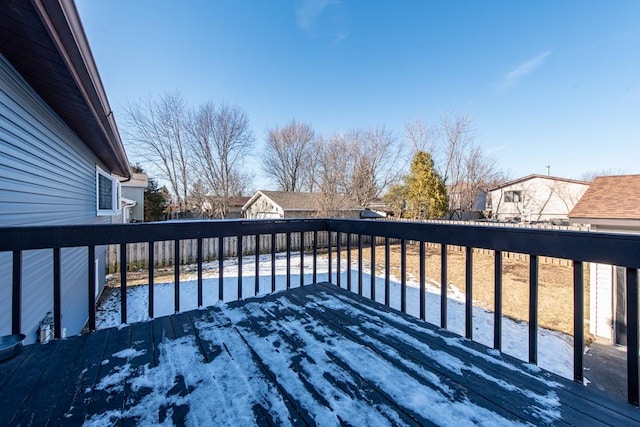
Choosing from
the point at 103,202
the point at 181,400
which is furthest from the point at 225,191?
the point at 181,400

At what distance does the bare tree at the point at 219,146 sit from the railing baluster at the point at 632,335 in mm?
16855

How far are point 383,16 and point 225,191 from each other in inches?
493

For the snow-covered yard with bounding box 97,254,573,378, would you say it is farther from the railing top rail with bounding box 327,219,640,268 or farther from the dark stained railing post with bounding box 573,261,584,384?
the railing top rail with bounding box 327,219,640,268

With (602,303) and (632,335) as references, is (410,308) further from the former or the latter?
(632,335)

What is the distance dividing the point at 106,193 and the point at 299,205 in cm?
1000

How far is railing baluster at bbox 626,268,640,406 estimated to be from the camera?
105 centimetres

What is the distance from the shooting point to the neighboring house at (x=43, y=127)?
1.48 m

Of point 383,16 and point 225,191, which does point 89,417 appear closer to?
point 383,16

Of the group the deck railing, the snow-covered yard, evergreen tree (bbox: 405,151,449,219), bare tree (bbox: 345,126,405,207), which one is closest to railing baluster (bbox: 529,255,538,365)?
the deck railing

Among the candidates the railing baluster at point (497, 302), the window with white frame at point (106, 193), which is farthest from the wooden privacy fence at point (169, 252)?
the railing baluster at point (497, 302)

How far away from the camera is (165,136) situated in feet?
53.3

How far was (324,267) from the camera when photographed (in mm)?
7781

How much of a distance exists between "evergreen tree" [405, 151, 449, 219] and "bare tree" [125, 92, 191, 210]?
43.3ft

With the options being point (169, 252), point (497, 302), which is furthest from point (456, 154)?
point (497, 302)
